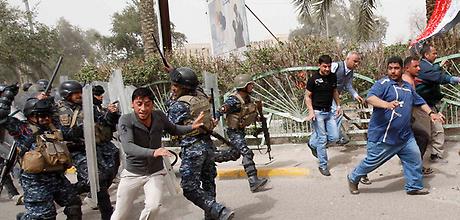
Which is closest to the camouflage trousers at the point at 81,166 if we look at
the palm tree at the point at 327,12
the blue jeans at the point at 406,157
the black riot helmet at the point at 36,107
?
the black riot helmet at the point at 36,107

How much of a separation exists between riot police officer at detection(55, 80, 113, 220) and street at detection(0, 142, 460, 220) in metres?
0.52

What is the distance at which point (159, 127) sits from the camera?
3664mm

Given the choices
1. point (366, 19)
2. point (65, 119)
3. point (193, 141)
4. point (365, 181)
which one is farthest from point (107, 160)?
point (366, 19)

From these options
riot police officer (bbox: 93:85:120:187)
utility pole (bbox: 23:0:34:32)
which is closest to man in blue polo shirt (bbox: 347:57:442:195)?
riot police officer (bbox: 93:85:120:187)

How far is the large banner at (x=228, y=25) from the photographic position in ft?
32.8

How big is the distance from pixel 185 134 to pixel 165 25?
24.8ft

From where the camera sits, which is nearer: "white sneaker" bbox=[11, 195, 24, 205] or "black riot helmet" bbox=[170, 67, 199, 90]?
"black riot helmet" bbox=[170, 67, 199, 90]

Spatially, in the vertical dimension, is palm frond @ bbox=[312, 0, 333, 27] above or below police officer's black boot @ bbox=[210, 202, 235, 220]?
above

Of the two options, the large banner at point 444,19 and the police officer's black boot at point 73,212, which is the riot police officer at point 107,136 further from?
the large banner at point 444,19

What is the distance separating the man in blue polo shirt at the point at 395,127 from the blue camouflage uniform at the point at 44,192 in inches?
116

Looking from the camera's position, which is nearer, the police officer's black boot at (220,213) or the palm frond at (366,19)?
the police officer's black boot at (220,213)

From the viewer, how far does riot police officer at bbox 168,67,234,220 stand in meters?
3.95

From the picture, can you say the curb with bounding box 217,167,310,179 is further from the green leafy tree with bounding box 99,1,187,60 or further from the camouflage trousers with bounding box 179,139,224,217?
the green leafy tree with bounding box 99,1,187,60

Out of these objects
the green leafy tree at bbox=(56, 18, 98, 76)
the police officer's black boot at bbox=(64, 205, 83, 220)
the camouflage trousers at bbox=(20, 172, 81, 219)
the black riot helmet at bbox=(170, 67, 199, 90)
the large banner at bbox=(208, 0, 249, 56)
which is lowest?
the police officer's black boot at bbox=(64, 205, 83, 220)
